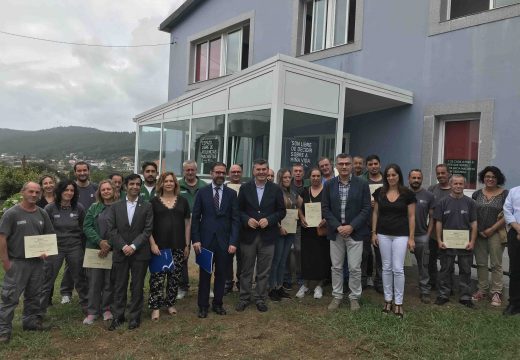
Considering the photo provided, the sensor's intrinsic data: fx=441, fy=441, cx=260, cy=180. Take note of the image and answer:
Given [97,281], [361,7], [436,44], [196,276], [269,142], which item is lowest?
[196,276]

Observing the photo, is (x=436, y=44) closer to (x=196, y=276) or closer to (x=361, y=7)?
(x=361, y=7)

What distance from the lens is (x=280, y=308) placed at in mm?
5418

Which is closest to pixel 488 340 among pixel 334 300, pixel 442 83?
pixel 334 300

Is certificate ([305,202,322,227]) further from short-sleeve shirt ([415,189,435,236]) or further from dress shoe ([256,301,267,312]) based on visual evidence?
short-sleeve shirt ([415,189,435,236])

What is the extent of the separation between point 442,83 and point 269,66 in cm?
339

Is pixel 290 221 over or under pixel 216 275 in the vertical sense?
over

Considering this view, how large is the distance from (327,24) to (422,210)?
20.7 ft

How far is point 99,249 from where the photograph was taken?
491 cm

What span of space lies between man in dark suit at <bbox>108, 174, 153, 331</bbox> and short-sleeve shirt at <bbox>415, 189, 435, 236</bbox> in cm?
331

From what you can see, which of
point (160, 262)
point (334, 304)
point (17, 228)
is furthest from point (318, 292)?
point (17, 228)

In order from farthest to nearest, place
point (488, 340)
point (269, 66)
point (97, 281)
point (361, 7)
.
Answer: point (361, 7), point (269, 66), point (97, 281), point (488, 340)

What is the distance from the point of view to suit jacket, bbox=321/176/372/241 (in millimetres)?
5230

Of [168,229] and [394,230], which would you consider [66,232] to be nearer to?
[168,229]

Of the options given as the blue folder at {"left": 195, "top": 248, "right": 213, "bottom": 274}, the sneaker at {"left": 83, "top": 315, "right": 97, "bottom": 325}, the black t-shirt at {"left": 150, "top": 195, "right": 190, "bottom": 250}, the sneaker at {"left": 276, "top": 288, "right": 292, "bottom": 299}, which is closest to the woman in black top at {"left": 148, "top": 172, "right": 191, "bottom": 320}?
the black t-shirt at {"left": 150, "top": 195, "right": 190, "bottom": 250}
